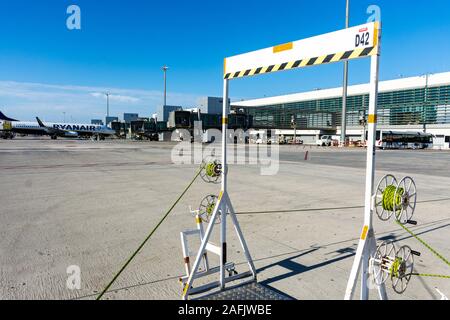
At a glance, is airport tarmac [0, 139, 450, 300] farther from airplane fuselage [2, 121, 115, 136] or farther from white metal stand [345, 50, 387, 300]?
airplane fuselage [2, 121, 115, 136]

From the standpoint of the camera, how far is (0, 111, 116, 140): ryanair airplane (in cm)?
7559

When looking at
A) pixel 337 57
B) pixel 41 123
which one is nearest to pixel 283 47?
pixel 337 57

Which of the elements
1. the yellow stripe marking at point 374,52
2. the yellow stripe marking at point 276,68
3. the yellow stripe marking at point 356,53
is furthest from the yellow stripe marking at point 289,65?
the yellow stripe marking at point 374,52

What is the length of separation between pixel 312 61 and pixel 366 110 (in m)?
80.0

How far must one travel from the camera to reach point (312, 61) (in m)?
3.74

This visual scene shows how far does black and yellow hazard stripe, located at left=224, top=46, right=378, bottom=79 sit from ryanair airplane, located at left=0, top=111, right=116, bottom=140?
8144 cm

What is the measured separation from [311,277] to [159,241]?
2.95 metres

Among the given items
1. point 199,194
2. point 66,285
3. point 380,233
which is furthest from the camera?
point 199,194

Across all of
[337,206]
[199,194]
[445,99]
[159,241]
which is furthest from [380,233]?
[445,99]

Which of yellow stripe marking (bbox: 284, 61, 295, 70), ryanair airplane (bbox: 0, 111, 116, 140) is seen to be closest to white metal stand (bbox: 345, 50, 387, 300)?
yellow stripe marking (bbox: 284, 61, 295, 70)

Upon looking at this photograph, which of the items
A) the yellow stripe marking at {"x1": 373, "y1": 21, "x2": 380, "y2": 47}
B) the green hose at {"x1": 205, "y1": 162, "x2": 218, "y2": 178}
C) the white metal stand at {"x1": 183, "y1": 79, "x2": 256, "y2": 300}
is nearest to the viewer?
the yellow stripe marking at {"x1": 373, "y1": 21, "x2": 380, "y2": 47}

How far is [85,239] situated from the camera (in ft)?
20.4

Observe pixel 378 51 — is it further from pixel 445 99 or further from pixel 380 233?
pixel 445 99
